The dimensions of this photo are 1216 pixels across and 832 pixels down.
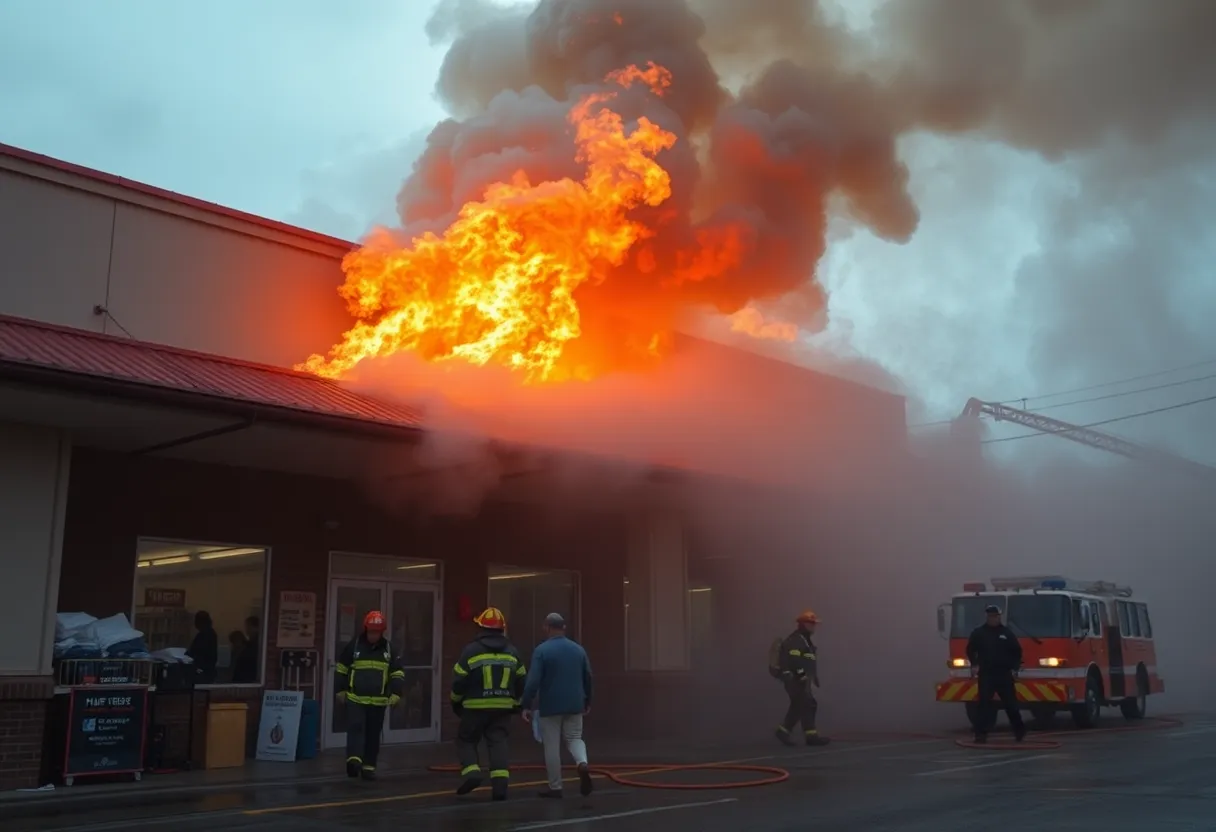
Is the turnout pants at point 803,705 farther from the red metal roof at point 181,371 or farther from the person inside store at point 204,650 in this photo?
the person inside store at point 204,650

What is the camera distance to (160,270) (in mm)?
13703

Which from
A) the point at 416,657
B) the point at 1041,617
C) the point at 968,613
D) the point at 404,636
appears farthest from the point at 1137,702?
the point at 404,636

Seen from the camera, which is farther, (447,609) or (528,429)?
(447,609)

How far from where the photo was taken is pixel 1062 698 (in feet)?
52.0

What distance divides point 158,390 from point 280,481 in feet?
13.4

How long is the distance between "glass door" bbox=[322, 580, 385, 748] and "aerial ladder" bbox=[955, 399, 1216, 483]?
2076cm

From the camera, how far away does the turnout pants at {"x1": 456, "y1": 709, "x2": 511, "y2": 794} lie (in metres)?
9.41

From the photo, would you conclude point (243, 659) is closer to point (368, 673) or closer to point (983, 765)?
point (368, 673)

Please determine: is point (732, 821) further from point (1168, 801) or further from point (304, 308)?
Answer: point (304, 308)

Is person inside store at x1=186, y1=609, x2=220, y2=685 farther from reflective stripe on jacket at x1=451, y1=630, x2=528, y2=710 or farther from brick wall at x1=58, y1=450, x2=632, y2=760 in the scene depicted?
reflective stripe on jacket at x1=451, y1=630, x2=528, y2=710

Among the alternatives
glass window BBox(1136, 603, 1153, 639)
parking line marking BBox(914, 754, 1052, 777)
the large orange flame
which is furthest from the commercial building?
glass window BBox(1136, 603, 1153, 639)

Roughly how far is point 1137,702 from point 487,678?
1341 cm

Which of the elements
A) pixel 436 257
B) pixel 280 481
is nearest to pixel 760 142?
pixel 436 257

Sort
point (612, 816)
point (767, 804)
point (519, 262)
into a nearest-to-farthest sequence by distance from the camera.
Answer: point (612, 816) < point (767, 804) < point (519, 262)
